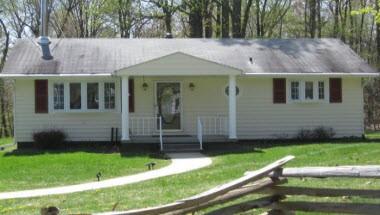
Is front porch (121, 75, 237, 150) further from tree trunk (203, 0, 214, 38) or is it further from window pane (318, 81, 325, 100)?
tree trunk (203, 0, 214, 38)

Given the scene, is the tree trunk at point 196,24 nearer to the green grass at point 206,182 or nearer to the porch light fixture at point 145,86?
the porch light fixture at point 145,86

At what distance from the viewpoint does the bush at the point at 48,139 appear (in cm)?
2262

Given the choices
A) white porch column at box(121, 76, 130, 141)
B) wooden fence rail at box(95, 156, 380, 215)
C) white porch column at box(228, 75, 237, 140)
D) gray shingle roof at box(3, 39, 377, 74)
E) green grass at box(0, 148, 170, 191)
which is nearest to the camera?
wooden fence rail at box(95, 156, 380, 215)

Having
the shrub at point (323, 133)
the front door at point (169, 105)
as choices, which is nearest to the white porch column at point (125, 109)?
the front door at point (169, 105)

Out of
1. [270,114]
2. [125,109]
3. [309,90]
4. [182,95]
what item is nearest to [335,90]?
[309,90]

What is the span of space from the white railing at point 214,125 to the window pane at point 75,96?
→ 4.47 metres

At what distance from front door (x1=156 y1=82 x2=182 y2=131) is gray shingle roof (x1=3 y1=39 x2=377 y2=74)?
1.39 m

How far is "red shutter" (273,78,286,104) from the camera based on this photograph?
79.2ft

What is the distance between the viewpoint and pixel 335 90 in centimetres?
2448

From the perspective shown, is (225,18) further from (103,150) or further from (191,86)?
(103,150)

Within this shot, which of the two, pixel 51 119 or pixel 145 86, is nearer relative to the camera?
pixel 51 119

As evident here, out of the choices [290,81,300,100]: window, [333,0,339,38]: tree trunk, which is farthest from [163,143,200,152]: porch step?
[333,0,339,38]: tree trunk

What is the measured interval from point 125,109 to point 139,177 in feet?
22.3

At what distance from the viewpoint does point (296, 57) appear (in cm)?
2561
